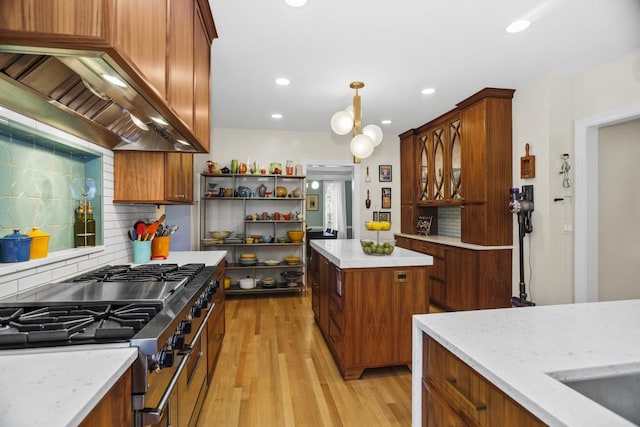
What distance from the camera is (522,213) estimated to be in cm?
338

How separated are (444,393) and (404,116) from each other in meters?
4.21

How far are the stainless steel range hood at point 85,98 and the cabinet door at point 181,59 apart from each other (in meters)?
0.09

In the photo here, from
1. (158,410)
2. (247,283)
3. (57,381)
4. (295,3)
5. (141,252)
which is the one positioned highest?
(295,3)

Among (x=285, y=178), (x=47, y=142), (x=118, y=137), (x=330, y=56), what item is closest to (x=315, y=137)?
(x=285, y=178)

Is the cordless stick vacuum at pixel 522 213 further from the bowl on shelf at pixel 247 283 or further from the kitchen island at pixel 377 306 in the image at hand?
the bowl on shelf at pixel 247 283

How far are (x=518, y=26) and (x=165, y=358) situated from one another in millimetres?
2988

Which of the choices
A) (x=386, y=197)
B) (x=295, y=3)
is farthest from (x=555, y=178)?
(x=295, y=3)

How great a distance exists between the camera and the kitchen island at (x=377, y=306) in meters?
2.47

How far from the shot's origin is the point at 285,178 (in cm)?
528

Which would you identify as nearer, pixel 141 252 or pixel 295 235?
pixel 141 252

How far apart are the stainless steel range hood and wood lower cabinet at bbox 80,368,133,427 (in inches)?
36.8

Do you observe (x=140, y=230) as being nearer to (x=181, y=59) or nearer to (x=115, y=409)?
(x=181, y=59)

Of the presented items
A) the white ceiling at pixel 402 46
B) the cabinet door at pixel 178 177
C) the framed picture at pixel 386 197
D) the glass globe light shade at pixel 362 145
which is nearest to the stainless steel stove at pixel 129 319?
the cabinet door at pixel 178 177

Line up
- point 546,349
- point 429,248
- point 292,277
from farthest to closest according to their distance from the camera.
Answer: point 292,277, point 429,248, point 546,349
